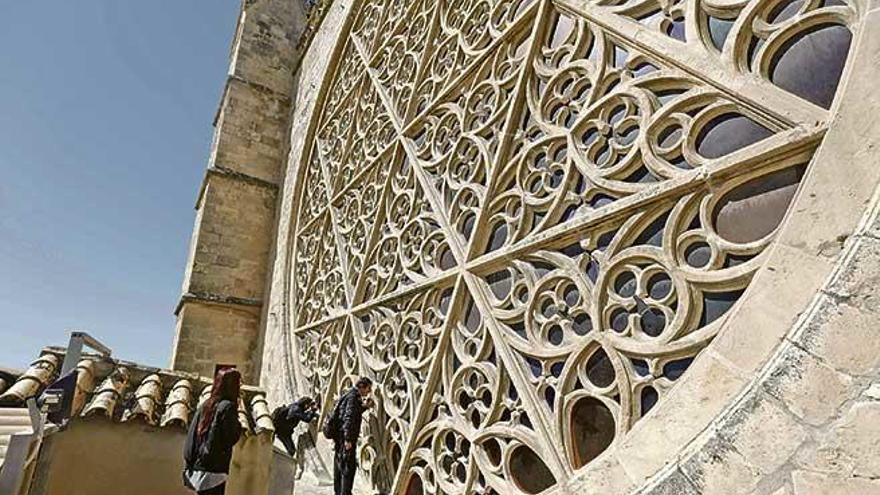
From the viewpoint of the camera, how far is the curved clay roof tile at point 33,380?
8.32 feet

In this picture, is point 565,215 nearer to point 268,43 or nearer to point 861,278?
point 861,278

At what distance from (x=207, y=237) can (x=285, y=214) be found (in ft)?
5.75

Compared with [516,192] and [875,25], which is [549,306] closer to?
[516,192]

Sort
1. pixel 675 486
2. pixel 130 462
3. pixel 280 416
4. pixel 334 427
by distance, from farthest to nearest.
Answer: pixel 280 416, pixel 334 427, pixel 130 462, pixel 675 486

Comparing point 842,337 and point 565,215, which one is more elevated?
point 565,215

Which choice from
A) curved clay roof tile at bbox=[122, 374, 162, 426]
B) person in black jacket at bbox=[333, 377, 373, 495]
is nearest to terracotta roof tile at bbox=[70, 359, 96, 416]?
curved clay roof tile at bbox=[122, 374, 162, 426]

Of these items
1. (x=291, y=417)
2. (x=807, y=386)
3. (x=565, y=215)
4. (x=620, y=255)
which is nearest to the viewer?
(x=807, y=386)

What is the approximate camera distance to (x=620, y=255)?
222 centimetres

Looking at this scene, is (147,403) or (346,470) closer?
(147,403)

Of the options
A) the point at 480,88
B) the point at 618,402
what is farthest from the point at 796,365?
the point at 480,88

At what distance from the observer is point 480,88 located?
3684mm

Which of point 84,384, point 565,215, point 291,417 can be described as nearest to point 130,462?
point 84,384

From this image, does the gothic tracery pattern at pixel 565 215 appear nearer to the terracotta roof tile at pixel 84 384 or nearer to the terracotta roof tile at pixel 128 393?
the terracotta roof tile at pixel 128 393

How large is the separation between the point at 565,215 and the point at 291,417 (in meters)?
3.54
